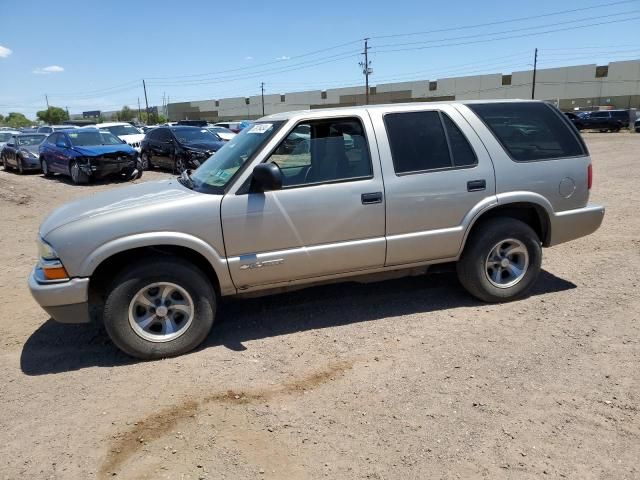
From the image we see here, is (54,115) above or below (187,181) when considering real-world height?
above

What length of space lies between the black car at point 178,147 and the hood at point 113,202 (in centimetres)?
1056

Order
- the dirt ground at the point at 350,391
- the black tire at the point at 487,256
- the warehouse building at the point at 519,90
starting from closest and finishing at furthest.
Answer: the dirt ground at the point at 350,391 → the black tire at the point at 487,256 → the warehouse building at the point at 519,90

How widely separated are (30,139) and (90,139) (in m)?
6.34

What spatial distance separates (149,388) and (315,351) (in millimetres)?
1273

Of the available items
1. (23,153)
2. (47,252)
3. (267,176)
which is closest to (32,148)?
(23,153)

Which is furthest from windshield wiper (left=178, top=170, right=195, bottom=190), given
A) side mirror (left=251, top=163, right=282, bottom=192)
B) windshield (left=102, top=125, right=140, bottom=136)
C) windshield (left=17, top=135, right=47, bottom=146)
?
windshield (left=102, top=125, right=140, bottom=136)

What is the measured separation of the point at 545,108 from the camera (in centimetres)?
478

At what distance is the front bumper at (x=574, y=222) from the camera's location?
4.66 m

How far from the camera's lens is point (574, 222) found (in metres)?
4.72

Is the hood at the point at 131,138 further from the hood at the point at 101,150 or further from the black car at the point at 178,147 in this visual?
the hood at the point at 101,150

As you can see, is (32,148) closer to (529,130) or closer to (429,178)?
(429,178)

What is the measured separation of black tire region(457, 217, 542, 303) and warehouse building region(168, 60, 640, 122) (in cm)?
5095

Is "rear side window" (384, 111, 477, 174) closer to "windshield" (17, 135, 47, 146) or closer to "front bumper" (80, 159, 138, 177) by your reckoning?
"front bumper" (80, 159, 138, 177)

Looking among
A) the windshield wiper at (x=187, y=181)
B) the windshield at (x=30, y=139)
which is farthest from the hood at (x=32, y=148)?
the windshield wiper at (x=187, y=181)
